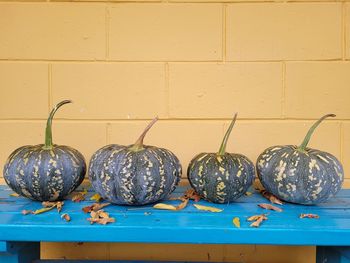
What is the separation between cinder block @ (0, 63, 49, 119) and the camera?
1.49 m

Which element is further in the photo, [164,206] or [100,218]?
[164,206]

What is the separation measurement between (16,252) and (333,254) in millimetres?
1053

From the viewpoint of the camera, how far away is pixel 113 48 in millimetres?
1485

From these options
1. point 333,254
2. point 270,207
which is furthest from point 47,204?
point 333,254

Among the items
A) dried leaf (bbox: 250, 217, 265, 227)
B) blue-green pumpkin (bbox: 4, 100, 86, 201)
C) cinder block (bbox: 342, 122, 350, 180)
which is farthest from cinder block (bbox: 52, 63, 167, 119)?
cinder block (bbox: 342, 122, 350, 180)

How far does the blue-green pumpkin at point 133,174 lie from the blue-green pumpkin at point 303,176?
36 centimetres

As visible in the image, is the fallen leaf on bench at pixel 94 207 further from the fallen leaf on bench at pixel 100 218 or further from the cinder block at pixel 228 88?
the cinder block at pixel 228 88

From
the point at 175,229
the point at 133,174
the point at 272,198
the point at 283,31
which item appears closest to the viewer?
the point at 175,229

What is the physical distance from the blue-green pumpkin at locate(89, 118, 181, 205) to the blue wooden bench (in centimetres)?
6

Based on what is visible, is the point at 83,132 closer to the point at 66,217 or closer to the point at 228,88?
the point at 66,217

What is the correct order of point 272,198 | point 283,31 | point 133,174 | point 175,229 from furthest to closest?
point 283,31, point 272,198, point 133,174, point 175,229

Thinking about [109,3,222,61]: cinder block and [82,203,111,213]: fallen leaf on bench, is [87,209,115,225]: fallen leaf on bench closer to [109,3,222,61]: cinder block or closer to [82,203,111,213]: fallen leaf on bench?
[82,203,111,213]: fallen leaf on bench

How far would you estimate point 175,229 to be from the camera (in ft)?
3.08

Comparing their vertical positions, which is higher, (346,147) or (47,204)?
(346,147)
